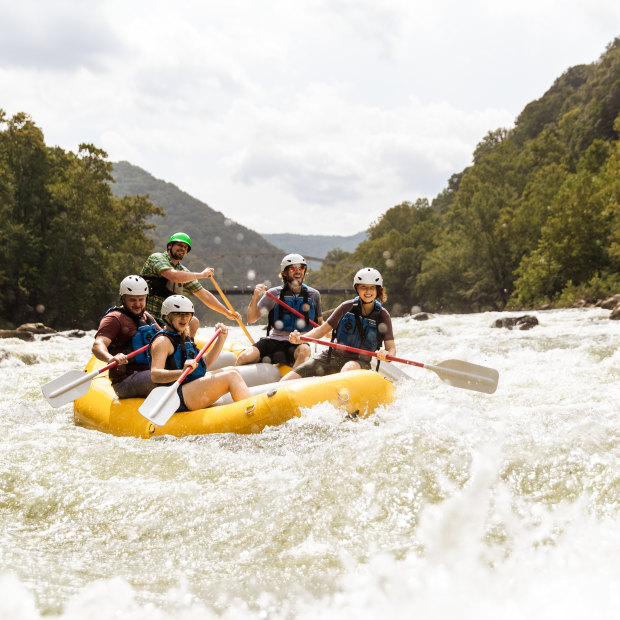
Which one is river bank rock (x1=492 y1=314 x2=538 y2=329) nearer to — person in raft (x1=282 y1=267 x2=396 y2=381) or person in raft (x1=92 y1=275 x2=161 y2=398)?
person in raft (x1=282 y1=267 x2=396 y2=381)

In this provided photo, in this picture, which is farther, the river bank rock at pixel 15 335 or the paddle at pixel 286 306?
the river bank rock at pixel 15 335

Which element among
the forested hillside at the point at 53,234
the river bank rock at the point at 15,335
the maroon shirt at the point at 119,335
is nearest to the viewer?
the maroon shirt at the point at 119,335

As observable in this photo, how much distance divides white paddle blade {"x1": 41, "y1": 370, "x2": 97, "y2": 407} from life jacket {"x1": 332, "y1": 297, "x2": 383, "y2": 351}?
2.18 metres

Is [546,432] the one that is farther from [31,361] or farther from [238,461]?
[31,361]

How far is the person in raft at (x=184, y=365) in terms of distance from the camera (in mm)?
4453

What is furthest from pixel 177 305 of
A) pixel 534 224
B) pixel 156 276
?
pixel 534 224

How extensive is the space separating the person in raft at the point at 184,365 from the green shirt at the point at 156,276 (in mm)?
1148

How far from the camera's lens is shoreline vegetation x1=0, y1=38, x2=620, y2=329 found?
25484 mm

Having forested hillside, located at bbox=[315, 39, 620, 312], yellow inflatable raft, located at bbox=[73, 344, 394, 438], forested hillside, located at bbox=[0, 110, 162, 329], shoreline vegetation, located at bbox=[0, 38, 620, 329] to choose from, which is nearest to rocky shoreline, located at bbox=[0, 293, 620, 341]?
shoreline vegetation, located at bbox=[0, 38, 620, 329]

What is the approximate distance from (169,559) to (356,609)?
0.90 meters

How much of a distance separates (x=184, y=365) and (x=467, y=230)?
35293 mm

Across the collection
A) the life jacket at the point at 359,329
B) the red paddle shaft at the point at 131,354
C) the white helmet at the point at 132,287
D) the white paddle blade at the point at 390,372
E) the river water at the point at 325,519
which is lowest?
the river water at the point at 325,519

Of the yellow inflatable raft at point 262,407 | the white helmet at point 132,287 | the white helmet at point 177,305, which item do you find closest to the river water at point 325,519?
the yellow inflatable raft at point 262,407

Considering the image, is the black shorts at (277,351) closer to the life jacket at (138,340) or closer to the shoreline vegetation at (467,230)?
the life jacket at (138,340)
